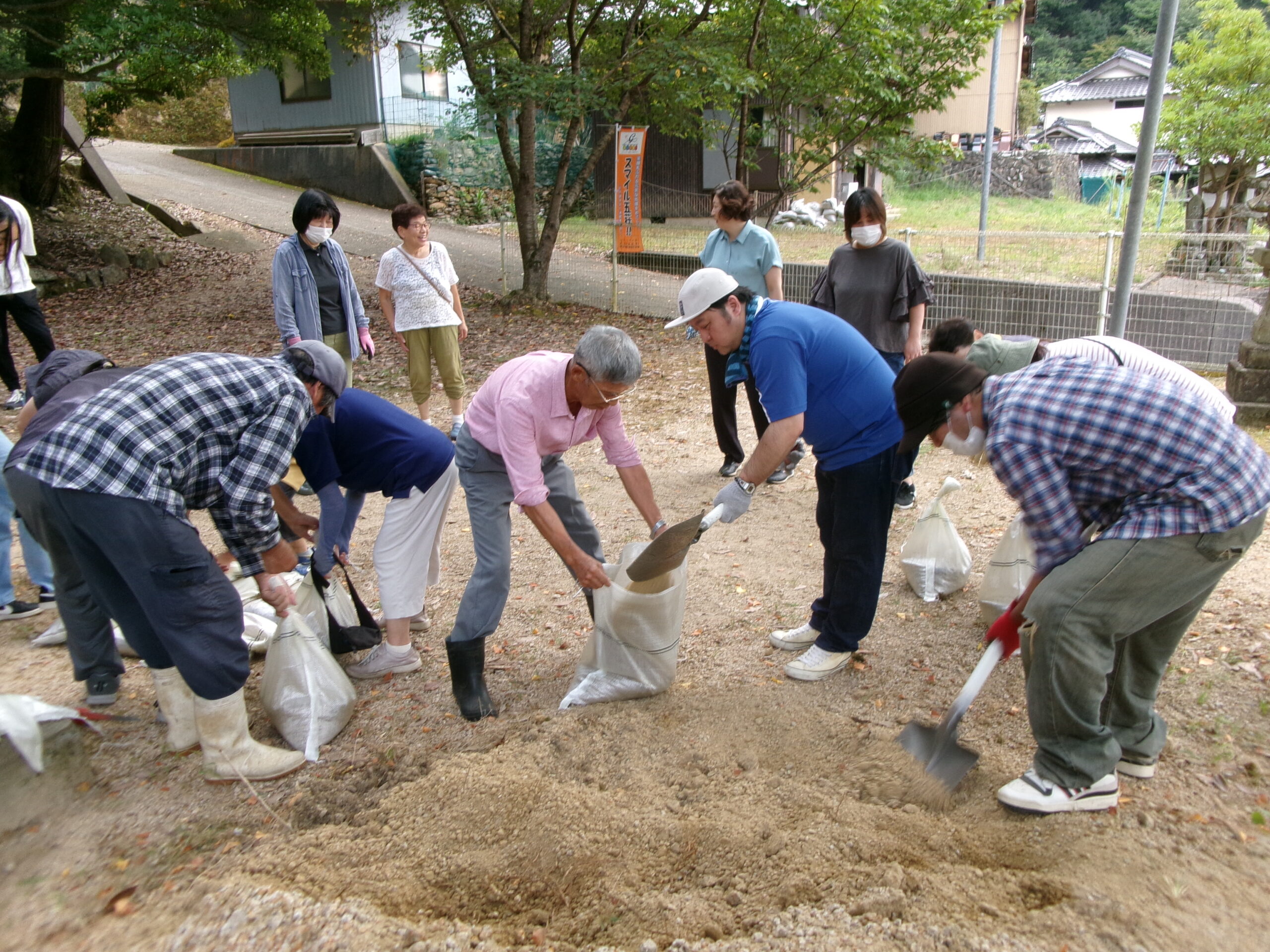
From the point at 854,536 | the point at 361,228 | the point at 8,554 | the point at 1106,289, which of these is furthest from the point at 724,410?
the point at 361,228

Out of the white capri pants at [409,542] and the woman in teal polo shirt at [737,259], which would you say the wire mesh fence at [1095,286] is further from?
the white capri pants at [409,542]

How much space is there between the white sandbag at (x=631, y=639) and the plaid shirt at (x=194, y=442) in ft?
3.79

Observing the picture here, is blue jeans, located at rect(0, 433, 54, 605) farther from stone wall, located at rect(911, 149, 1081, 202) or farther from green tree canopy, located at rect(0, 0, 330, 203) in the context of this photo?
stone wall, located at rect(911, 149, 1081, 202)

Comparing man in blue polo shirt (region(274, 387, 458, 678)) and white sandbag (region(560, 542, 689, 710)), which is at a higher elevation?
man in blue polo shirt (region(274, 387, 458, 678))

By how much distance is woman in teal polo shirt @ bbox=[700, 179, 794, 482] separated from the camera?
5.42 meters

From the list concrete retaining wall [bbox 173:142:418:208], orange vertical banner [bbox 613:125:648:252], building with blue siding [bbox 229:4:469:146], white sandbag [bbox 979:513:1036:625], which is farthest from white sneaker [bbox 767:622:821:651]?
building with blue siding [bbox 229:4:469:146]

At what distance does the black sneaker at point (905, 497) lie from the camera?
17.2ft

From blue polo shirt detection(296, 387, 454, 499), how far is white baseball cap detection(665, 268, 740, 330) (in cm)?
104

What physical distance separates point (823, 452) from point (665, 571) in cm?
73

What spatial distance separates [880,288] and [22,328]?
6.37m

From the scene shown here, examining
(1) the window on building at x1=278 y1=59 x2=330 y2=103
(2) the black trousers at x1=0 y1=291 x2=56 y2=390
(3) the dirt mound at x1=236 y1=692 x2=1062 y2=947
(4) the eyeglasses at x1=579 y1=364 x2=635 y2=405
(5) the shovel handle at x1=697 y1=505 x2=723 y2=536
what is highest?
(1) the window on building at x1=278 y1=59 x2=330 y2=103

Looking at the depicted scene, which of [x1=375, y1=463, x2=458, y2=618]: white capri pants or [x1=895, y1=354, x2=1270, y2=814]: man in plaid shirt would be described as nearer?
[x1=895, y1=354, x2=1270, y2=814]: man in plaid shirt

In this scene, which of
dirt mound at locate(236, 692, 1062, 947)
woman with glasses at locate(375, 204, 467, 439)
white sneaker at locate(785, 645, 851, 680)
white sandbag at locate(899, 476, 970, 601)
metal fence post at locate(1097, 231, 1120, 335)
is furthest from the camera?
metal fence post at locate(1097, 231, 1120, 335)

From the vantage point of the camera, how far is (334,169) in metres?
18.2
